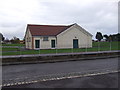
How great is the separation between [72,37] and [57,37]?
3.53 metres

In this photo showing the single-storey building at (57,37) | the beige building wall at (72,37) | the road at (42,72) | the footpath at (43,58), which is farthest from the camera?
the beige building wall at (72,37)

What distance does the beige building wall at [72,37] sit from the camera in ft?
95.7

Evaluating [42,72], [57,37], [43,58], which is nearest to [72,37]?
[57,37]

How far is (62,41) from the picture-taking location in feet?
96.3

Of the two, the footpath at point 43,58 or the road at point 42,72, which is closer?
the road at point 42,72

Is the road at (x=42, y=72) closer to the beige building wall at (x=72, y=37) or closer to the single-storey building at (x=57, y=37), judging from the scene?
the single-storey building at (x=57, y=37)

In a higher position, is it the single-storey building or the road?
the single-storey building

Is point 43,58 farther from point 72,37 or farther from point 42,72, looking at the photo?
point 72,37

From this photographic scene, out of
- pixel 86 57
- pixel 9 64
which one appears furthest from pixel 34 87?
pixel 86 57

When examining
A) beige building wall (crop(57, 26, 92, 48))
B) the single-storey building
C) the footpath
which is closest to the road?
the footpath

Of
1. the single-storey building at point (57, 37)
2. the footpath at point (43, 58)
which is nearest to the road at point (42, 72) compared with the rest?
the footpath at point (43, 58)

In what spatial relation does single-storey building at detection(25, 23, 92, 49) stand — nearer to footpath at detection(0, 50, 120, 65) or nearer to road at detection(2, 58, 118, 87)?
footpath at detection(0, 50, 120, 65)

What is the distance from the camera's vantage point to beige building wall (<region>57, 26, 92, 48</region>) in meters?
29.2

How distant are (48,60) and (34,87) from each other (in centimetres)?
754
